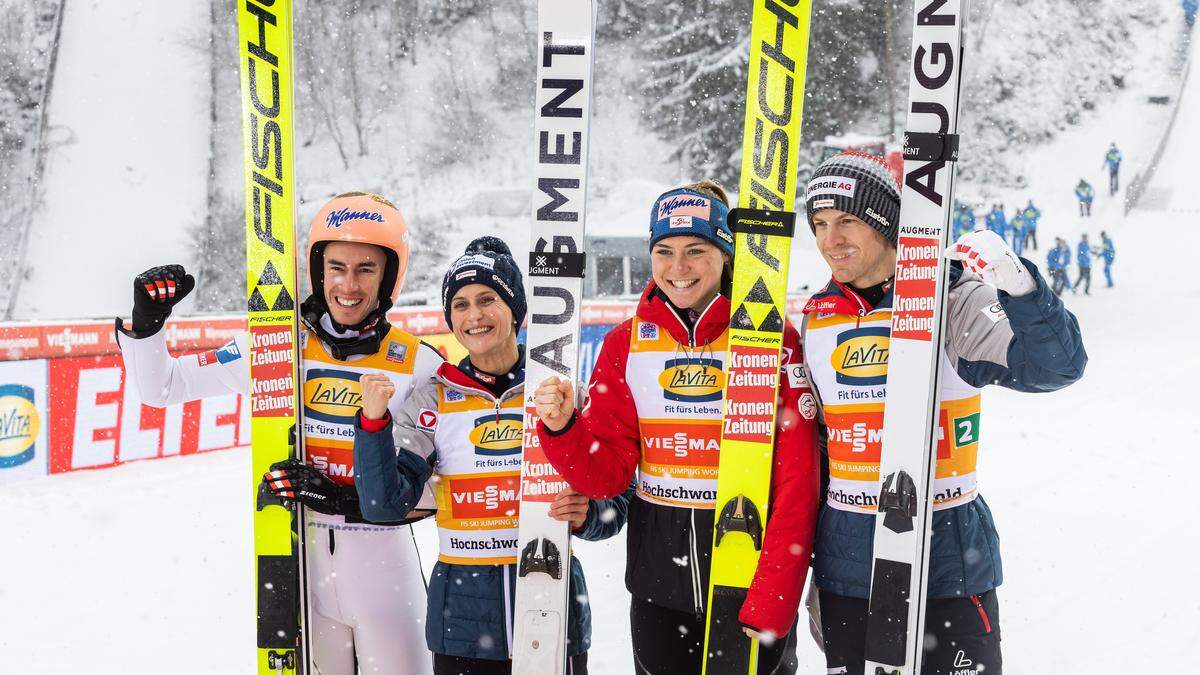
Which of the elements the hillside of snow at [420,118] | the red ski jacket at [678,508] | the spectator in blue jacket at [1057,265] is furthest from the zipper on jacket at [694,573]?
the spectator in blue jacket at [1057,265]

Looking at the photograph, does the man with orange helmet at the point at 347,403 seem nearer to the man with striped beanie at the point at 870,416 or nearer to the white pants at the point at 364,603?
the white pants at the point at 364,603

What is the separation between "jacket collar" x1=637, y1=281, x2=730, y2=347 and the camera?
2.74m

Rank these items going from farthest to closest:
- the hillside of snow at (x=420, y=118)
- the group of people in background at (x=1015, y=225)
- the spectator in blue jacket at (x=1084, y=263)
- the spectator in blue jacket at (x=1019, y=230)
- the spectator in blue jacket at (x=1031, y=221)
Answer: the hillside of snow at (x=420, y=118) → the spectator in blue jacket at (x=1019, y=230) → the spectator in blue jacket at (x=1031, y=221) → the group of people in background at (x=1015, y=225) → the spectator in blue jacket at (x=1084, y=263)

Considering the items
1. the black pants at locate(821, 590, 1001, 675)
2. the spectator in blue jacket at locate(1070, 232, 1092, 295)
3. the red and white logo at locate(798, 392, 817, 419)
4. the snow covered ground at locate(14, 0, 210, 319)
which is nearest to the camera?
the black pants at locate(821, 590, 1001, 675)

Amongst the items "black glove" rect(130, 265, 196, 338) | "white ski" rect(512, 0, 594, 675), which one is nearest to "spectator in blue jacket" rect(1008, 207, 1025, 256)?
"white ski" rect(512, 0, 594, 675)

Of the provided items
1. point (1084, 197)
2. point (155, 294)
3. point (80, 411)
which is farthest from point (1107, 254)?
point (155, 294)

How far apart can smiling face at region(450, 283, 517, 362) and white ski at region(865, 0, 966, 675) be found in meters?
1.17

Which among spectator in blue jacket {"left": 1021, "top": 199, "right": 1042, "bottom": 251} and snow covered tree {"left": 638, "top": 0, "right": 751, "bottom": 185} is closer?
spectator in blue jacket {"left": 1021, "top": 199, "right": 1042, "bottom": 251}

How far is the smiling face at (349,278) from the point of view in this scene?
2992 millimetres

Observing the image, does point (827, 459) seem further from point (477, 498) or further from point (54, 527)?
point (54, 527)

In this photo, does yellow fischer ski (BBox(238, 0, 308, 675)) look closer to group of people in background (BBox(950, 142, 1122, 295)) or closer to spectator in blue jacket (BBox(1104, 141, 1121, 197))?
group of people in background (BBox(950, 142, 1122, 295))

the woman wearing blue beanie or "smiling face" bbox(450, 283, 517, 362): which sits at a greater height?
"smiling face" bbox(450, 283, 517, 362)

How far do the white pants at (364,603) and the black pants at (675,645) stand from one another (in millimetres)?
781

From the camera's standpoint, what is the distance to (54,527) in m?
6.42
